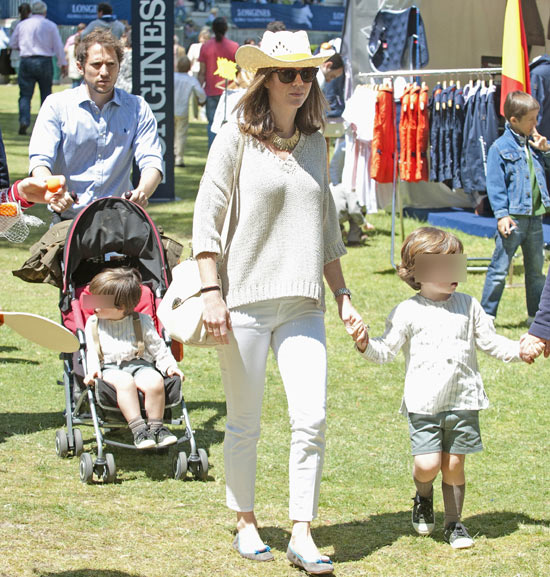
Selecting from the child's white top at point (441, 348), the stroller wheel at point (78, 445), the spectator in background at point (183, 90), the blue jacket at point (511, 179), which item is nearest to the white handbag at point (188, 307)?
the child's white top at point (441, 348)

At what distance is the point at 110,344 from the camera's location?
549 cm

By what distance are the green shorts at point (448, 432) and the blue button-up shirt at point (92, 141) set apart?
87.7 inches

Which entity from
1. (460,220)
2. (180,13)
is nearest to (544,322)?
(460,220)

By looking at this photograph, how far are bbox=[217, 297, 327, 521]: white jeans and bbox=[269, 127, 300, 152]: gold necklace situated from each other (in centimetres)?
59

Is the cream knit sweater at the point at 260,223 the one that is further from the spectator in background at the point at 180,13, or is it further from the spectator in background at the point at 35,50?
the spectator in background at the point at 180,13

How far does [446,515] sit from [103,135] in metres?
2.71

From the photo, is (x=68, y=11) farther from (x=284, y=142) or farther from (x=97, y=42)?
(x=284, y=142)

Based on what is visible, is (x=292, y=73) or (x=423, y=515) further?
(x=423, y=515)

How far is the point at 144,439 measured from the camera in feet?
16.8

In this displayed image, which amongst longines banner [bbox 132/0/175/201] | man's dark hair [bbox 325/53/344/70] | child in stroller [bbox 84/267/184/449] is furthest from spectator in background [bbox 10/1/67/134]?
child in stroller [bbox 84/267/184/449]

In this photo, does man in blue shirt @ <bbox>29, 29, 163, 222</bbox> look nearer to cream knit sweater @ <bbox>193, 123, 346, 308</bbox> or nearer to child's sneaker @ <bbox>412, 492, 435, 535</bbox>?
cream knit sweater @ <bbox>193, 123, 346, 308</bbox>

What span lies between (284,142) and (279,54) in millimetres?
333

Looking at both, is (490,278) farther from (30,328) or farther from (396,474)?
(30,328)

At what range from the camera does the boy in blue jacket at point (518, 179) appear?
26.0 ft
